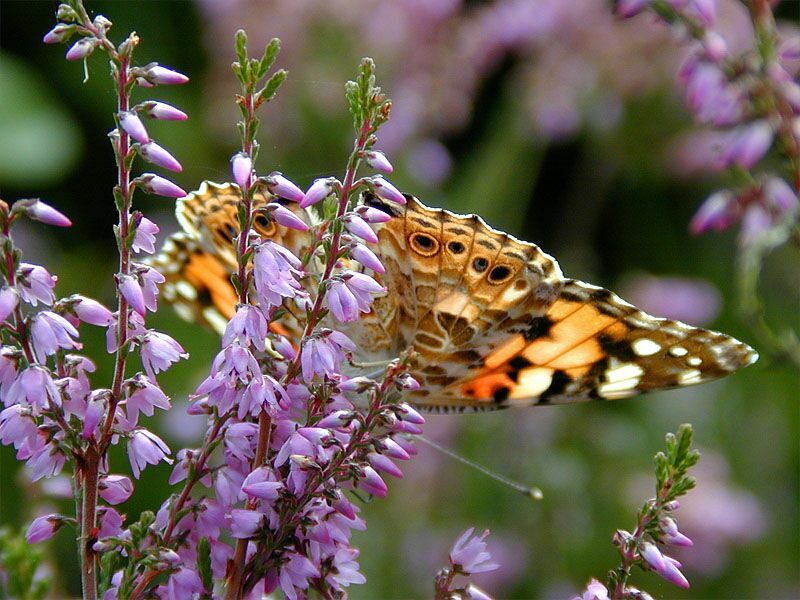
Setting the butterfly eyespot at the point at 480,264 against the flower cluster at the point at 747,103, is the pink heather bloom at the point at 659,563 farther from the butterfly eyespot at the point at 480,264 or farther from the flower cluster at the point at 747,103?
the flower cluster at the point at 747,103

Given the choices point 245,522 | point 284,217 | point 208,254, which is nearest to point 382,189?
point 284,217

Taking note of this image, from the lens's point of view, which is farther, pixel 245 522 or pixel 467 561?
pixel 467 561

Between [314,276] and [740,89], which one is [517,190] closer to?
[740,89]

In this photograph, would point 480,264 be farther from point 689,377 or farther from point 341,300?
point 341,300

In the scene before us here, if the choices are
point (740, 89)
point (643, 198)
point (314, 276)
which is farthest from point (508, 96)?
point (314, 276)

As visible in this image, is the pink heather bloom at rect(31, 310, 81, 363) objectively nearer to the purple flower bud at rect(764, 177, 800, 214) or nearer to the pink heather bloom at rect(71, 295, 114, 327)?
the pink heather bloom at rect(71, 295, 114, 327)

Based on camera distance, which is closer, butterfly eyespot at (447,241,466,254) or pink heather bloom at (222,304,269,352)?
pink heather bloom at (222,304,269,352)

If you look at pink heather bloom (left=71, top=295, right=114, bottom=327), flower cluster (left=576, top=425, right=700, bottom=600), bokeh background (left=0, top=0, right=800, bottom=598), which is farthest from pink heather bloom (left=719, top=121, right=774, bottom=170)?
bokeh background (left=0, top=0, right=800, bottom=598)

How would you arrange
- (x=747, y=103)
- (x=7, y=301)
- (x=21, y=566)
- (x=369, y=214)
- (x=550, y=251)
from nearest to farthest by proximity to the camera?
(x=7, y=301) → (x=369, y=214) → (x=21, y=566) → (x=747, y=103) → (x=550, y=251)
